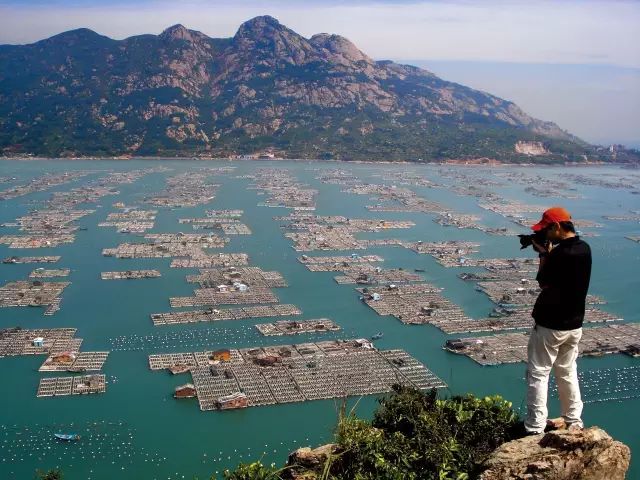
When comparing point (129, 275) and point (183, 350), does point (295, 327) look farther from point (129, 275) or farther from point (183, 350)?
point (129, 275)

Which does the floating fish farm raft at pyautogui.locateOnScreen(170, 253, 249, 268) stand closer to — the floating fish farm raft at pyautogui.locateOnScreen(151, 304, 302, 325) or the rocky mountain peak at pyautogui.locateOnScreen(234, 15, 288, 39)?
the floating fish farm raft at pyautogui.locateOnScreen(151, 304, 302, 325)

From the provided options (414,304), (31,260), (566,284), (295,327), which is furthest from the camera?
(31,260)

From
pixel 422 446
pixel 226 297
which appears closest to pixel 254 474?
pixel 422 446

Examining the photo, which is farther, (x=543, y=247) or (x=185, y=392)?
(x=185, y=392)


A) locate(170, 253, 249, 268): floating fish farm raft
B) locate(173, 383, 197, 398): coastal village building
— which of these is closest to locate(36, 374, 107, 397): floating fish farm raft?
locate(173, 383, 197, 398): coastal village building

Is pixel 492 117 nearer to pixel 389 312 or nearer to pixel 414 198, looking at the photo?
pixel 414 198

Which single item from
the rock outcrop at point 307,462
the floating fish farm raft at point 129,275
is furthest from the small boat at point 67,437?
the floating fish farm raft at point 129,275

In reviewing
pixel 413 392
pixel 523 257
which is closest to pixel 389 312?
pixel 523 257
